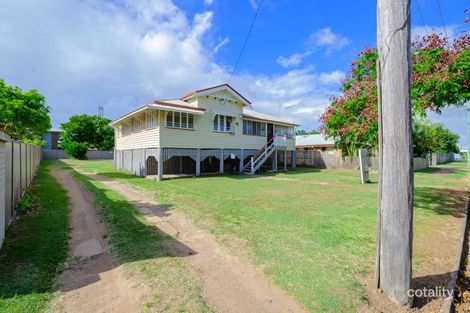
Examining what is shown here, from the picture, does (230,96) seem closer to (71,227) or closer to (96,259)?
(71,227)

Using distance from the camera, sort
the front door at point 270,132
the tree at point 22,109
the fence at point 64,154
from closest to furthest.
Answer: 1. the tree at point 22,109
2. the front door at point 270,132
3. the fence at point 64,154

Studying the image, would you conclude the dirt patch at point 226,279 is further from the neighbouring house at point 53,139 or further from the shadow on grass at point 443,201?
the neighbouring house at point 53,139

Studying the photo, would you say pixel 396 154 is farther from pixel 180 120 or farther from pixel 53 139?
pixel 53 139

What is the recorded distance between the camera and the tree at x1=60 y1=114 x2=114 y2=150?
40.6 meters

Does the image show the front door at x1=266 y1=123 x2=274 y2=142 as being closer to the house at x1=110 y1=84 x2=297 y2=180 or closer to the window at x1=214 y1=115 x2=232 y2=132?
the house at x1=110 y1=84 x2=297 y2=180

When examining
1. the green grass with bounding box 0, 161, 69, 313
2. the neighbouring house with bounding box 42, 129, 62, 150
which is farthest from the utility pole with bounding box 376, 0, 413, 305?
the neighbouring house with bounding box 42, 129, 62, 150

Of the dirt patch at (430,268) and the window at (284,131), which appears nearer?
the dirt patch at (430,268)

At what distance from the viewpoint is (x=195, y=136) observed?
1661cm

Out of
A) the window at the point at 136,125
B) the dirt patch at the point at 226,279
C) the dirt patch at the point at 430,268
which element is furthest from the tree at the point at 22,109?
the dirt patch at the point at 430,268

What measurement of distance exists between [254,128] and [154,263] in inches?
706

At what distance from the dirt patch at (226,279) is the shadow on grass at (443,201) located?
7.36m

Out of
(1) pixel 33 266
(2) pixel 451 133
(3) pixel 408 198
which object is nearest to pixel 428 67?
(3) pixel 408 198

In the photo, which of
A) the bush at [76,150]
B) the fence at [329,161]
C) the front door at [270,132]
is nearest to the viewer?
the front door at [270,132]

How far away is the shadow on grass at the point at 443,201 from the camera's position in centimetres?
801
